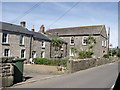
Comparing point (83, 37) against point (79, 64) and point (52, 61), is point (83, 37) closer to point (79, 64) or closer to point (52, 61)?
point (52, 61)

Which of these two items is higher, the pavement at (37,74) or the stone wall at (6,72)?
the stone wall at (6,72)

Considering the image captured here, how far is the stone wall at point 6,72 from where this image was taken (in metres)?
7.98

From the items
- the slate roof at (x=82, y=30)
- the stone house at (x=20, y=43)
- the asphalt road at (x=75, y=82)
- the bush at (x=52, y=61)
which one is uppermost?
the slate roof at (x=82, y=30)

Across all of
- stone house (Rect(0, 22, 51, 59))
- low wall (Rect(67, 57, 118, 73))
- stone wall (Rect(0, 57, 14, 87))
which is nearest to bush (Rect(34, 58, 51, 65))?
stone house (Rect(0, 22, 51, 59))

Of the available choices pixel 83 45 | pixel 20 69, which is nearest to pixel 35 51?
pixel 83 45

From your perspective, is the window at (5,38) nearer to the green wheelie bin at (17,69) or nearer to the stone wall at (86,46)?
the green wheelie bin at (17,69)

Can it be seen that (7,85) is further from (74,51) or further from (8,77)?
(74,51)

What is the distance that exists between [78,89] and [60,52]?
26659mm

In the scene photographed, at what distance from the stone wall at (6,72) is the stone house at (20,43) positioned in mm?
13549

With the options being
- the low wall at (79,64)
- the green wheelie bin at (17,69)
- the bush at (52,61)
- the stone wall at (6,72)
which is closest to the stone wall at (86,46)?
A: the low wall at (79,64)

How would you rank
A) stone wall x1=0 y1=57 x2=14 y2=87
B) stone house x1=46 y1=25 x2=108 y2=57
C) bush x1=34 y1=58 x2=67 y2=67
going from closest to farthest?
1. stone wall x1=0 y1=57 x2=14 y2=87
2. bush x1=34 y1=58 x2=67 y2=67
3. stone house x1=46 y1=25 x2=108 y2=57

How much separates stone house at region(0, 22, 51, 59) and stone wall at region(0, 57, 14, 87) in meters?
13.5

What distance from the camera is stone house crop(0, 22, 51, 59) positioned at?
71.5 ft

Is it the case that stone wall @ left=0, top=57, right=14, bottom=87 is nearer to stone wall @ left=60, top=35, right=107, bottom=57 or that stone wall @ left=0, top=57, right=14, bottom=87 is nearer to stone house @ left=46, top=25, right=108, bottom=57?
stone wall @ left=60, top=35, right=107, bottom=57
